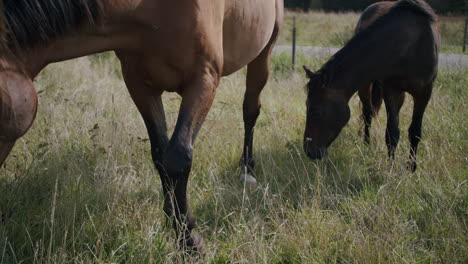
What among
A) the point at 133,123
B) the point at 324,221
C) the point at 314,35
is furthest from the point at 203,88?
the point at 314,35

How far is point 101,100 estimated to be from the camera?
5.55 metres

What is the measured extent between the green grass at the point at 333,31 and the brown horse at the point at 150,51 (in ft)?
33.0

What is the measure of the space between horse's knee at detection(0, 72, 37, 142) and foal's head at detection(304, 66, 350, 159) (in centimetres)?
243

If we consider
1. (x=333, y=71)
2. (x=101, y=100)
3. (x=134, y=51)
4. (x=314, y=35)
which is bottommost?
(x=314, y=35)

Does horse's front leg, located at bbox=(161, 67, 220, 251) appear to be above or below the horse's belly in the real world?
below

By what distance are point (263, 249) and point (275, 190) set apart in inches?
44.9

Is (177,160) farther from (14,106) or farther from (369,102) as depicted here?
(369,102)

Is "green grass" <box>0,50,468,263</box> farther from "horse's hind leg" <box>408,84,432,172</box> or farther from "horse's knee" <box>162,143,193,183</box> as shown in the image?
"horse's knee" <box>162,143,193,183</box>

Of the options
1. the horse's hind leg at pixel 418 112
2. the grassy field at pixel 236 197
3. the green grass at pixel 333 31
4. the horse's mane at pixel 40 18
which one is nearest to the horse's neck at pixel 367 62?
the horse's hind leg at pixel 418 112

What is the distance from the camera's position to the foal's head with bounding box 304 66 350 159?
372 cm

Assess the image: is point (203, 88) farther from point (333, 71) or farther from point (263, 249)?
point (333, 71)

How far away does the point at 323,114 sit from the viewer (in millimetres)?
3725

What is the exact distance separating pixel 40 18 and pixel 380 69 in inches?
111

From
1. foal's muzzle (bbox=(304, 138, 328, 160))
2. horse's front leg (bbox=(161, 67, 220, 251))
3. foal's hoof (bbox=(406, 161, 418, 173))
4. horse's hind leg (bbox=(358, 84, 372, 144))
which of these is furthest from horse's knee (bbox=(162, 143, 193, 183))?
horse's hind leg (bbox=(358, 84, 372, 144))
